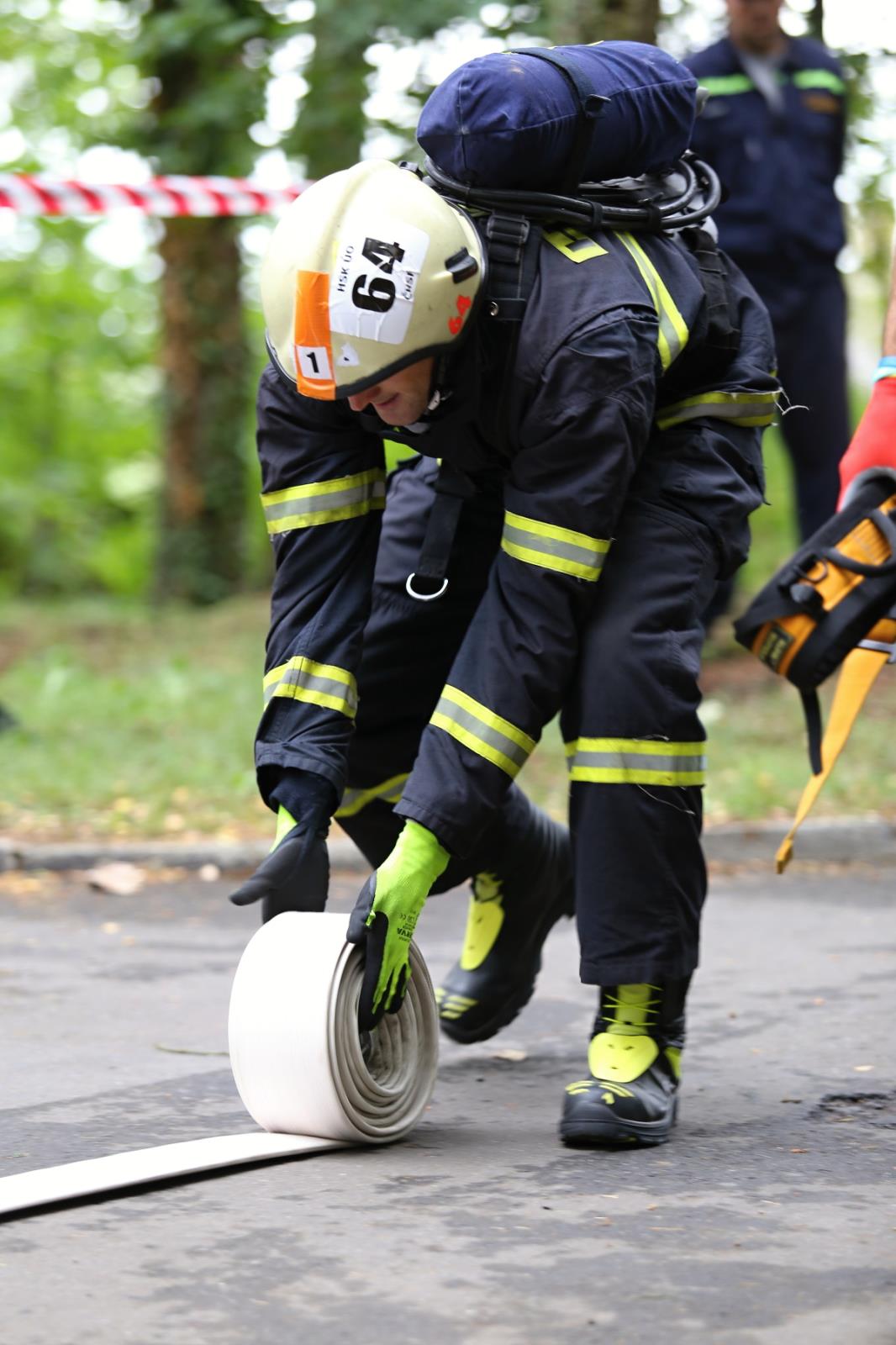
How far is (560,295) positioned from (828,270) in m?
4.31

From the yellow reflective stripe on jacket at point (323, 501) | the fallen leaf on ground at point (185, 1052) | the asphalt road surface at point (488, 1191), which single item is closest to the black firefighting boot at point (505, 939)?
the asphalt road surface at point (488, 1191)

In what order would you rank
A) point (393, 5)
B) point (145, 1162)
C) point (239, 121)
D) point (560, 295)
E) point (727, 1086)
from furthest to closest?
point (239, 121), point (393, 5), point (727, 1086), point (560, 295), point (145, 1162)

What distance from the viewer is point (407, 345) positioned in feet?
9.25

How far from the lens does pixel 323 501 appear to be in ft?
10.5

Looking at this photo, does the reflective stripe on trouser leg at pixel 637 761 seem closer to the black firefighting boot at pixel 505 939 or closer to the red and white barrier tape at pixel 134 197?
the black firefighting boot at pixel 505 939

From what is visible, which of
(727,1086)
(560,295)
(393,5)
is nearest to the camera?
(560,295)

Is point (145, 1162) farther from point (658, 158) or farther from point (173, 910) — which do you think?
point (173, 910)

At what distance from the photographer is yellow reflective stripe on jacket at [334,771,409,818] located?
11.5 feet

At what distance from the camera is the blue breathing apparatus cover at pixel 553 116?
2.94m

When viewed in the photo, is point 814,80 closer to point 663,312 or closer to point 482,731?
point 663,312

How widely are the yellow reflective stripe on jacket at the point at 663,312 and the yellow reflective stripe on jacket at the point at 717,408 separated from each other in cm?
14

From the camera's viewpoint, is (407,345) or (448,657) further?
(448,657)

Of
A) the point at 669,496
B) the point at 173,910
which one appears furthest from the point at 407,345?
the point at 173,910

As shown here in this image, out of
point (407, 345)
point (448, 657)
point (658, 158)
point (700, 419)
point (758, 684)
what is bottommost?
point (758, 684)
